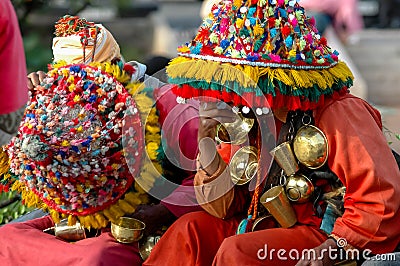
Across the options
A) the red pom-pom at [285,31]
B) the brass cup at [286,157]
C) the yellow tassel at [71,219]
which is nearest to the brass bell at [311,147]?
the brass cup at [286,157]

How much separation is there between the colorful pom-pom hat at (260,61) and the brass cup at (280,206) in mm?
422

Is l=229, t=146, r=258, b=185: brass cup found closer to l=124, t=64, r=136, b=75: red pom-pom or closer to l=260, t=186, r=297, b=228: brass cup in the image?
l=260, t=186, r=297, b=228: brass cup

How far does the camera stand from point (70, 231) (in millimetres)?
4008

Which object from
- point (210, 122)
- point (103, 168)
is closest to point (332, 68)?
point (210, 122)

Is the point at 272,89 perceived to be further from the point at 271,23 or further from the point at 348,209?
the point at 348,209

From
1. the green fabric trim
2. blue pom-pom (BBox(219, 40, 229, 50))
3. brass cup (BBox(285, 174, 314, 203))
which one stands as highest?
blue pom-pom (BBox(219, 40, 229, 50))

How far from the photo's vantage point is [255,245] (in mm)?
3498

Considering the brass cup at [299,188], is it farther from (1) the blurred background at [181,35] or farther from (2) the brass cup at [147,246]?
(1) the blurred background at [181,35]

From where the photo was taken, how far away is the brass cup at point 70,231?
4004 millimetres

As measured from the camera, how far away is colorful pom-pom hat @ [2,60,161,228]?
375cm

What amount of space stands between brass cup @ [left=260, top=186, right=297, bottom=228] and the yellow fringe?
520 mm

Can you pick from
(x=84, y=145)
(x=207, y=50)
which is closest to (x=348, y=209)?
(x=207, y=50)

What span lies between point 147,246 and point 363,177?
3.77 feet

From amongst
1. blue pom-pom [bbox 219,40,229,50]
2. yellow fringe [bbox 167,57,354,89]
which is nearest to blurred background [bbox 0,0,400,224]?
yellow fringe [bbox 167,57,354,89]
